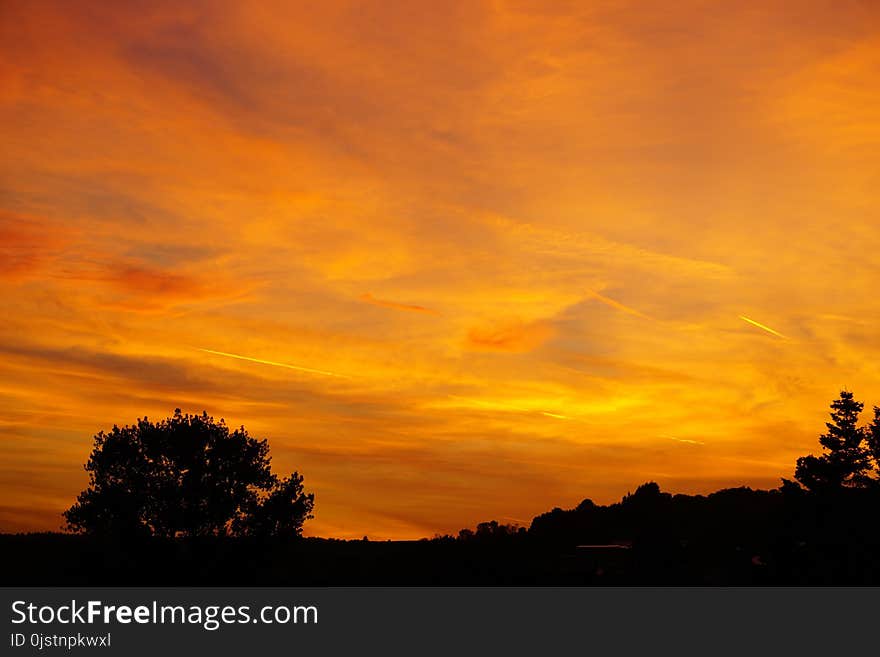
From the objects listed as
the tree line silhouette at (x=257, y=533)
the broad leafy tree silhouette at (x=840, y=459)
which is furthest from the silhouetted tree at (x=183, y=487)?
the broad leafy tree silhouette at (x=840, y=459)

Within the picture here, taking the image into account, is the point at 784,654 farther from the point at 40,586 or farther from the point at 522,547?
the point at 522,547

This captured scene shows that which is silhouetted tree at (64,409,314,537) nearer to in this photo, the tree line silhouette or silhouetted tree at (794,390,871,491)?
Result: the tree line silhouette

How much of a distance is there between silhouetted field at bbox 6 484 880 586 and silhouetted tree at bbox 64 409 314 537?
157 cm

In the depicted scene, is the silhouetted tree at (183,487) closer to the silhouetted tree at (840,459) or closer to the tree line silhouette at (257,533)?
the tree line silhouette at (257,533)

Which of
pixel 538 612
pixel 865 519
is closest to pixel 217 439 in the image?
pixel 538 612

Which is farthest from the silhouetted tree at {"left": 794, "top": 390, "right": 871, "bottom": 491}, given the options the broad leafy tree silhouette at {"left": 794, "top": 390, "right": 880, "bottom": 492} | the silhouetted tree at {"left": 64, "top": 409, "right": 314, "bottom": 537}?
the silhouetted tree at {"left": 64, "top": 409, "right": 314, "bottom": 537}

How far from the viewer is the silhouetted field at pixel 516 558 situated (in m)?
87.1

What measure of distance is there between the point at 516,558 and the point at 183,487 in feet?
279

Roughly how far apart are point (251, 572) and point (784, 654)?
5134cm

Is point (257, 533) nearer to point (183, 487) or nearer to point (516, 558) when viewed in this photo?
point (183, 487)

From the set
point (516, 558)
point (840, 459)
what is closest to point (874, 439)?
point (840, 459)

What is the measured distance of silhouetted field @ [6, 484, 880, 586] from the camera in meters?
87.1

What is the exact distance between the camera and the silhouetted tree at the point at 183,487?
8919cm

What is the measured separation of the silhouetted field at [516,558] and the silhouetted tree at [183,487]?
61.7 inches
